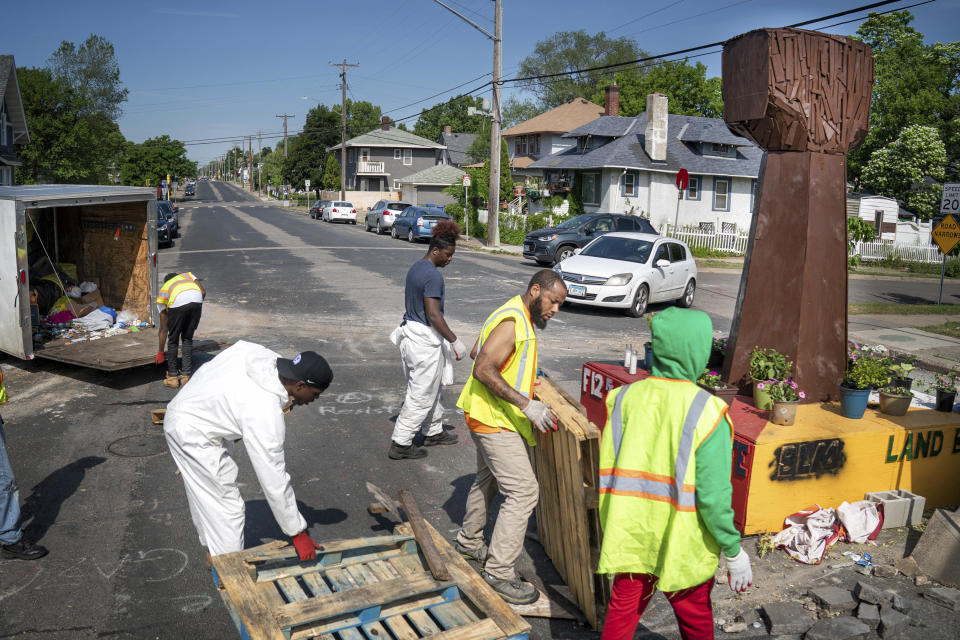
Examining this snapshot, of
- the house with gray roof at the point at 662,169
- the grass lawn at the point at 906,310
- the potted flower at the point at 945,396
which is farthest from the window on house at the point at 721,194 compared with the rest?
the potted flower at the point at 945,396

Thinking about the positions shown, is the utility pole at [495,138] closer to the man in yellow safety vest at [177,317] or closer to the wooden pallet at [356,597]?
the man in yellow safety vest at [177,317]

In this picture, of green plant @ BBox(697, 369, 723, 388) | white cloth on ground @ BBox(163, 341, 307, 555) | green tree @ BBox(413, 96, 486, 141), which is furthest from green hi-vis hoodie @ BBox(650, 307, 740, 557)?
green tree @ BBox(413, 96, 486, 141)

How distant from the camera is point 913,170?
40.0 meters

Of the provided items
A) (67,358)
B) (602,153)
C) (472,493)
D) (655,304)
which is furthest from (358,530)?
(602,153)

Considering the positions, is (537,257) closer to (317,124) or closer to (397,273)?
(397,273)

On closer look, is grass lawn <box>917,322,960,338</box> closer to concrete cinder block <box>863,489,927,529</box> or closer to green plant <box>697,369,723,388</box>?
concrete cinder block <box>863,489,927,529</box>

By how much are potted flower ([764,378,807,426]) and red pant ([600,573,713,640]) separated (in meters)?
2.57

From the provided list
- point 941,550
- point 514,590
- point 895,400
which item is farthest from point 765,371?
point 514,590

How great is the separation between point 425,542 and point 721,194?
3830 cm

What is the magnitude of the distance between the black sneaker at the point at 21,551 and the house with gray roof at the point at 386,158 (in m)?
68.3

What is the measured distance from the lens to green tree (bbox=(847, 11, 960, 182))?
4344 centimetres

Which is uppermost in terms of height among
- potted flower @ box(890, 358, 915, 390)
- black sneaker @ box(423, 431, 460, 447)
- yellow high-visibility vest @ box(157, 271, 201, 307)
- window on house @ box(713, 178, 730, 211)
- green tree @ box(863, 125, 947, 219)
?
green tree @ box(863, 125, 947, 219)

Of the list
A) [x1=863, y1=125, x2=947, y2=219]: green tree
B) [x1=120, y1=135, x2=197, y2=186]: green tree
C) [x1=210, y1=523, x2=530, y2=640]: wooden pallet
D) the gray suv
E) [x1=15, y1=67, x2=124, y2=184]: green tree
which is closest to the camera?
[x1=210, y1=523, x2=530, y2=640]: wooden pallet

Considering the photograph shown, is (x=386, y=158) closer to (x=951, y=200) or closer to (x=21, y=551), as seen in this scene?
(x=951, y=200)
